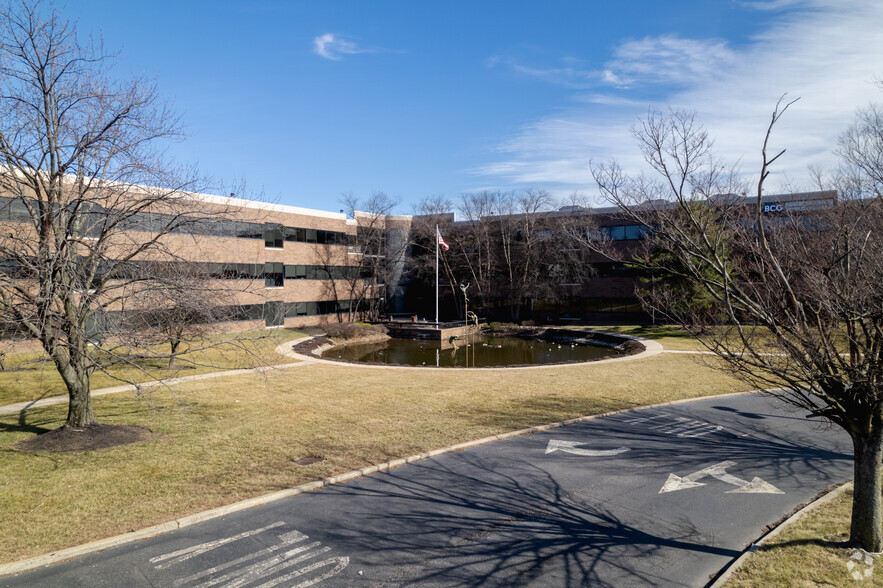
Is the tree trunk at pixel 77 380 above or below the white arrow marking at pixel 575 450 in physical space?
above

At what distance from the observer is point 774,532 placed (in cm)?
718

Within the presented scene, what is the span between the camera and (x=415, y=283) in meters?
54.6

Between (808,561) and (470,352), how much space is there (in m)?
26.6

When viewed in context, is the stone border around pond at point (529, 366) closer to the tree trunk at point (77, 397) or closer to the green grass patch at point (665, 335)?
the green grass patch at point (665, 335)

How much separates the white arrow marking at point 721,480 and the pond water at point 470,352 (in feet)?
54.6

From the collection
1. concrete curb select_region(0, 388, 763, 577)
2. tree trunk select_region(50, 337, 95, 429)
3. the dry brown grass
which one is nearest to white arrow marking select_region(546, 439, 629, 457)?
concrete curb select_region(0, 388, 763, 577)

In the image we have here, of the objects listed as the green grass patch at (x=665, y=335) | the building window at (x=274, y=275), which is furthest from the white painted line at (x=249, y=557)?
the building window at (x=274, y=275)

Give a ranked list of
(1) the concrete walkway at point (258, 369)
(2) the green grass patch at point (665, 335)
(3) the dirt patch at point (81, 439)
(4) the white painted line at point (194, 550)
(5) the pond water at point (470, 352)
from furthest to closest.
Answer: (2) the green grass patch at point (665, 335) → (5) the pond water at point (470, 352) → (1) the concrete walkway at point (258, 369) → (3) the dirt patch at point (81, 439) → (4) the white painted line at point (194, 550)

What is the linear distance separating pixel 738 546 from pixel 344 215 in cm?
4203

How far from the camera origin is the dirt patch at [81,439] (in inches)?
420

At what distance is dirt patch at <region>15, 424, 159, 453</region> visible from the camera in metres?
10.7

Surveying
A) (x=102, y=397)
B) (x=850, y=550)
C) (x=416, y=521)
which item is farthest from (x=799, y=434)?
(x=102, y=397)

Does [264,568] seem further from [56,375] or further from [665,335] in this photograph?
[665,335]

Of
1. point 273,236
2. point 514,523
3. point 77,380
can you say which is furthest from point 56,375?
point 273,236
